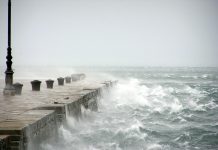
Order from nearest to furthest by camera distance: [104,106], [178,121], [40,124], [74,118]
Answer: [40,124] → [74,118] → [178,121] → [104,106]

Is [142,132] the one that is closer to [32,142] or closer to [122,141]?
[122,141]

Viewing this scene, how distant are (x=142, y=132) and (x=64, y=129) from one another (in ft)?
13.0

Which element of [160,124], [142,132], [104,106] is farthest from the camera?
[104,106]

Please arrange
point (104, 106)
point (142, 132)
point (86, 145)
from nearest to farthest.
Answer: point (86, 145)
point (142, 132)
point (104, 106)

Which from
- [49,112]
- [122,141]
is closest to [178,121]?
[122,141]

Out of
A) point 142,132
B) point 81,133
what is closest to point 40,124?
point 81,133

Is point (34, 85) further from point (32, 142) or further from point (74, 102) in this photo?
point (32, 142)

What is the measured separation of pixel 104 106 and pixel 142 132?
25.8 feet

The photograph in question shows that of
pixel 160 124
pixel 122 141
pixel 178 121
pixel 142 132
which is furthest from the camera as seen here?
pixel 178 121

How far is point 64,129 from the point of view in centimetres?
1161

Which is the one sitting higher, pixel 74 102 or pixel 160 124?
pixel 74 102

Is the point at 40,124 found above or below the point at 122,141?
above

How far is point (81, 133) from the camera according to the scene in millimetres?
12844

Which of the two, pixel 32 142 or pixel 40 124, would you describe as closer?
pixel 32 142
